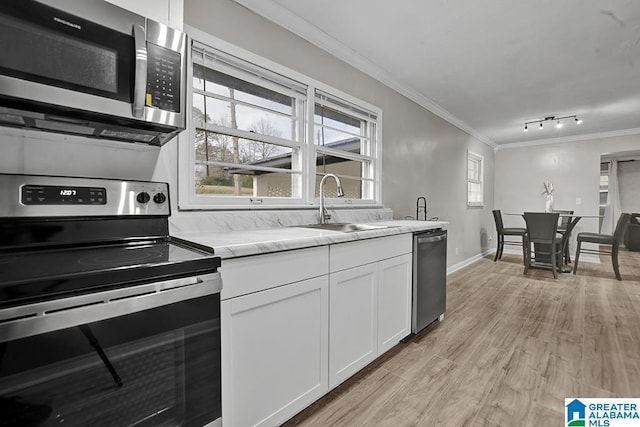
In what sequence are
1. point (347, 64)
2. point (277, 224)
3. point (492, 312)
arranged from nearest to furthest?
point (277, 224) < point (347, 64) < point (492, 312)

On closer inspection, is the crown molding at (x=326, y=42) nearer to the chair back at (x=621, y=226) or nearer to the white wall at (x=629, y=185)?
the chair back at (x=621, y=226)

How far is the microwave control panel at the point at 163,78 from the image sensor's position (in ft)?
3.70

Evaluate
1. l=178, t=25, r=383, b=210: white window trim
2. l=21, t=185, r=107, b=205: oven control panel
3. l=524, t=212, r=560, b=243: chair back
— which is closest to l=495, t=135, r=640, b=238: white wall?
l=524, t=212, r=560, b=243: chair back

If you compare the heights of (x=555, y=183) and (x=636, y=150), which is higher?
(x=636, y=150)

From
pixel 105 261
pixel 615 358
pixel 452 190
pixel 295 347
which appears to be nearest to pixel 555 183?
pixel 452 190

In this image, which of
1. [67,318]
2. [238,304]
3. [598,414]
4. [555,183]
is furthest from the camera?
[555,183]

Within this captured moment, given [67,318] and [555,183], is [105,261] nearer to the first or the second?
[67,318]

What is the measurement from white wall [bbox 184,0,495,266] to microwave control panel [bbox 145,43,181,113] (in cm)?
69

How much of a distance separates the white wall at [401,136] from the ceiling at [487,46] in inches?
3.9

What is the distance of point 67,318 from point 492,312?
11.0 feet

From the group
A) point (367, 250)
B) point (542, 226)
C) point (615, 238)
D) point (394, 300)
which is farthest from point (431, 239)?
point (615, 238)

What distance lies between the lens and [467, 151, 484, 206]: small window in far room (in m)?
5.54

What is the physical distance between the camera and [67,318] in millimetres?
734

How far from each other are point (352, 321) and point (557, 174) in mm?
6649
